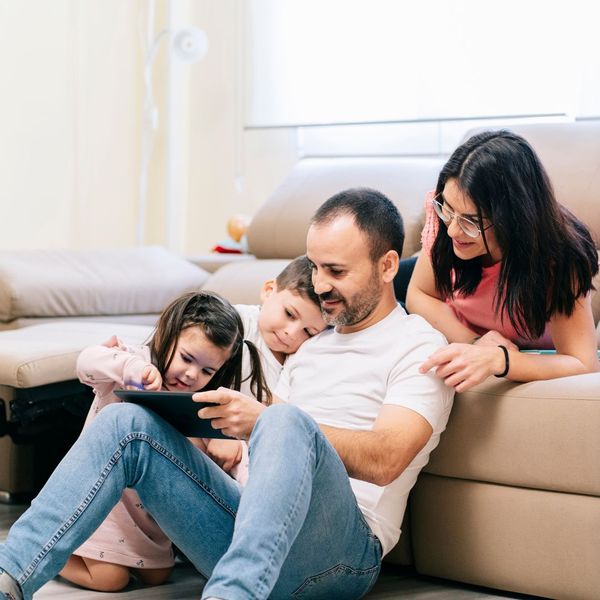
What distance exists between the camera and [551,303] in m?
1.75

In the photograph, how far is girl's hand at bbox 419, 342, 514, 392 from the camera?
5.27ft

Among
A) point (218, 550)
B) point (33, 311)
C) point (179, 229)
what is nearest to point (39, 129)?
point (179, 229)

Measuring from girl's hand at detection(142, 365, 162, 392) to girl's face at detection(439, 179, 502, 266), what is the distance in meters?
0.57

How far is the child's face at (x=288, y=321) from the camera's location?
1.89m

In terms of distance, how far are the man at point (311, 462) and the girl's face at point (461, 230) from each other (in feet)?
0.36

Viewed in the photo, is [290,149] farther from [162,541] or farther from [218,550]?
[218,550]

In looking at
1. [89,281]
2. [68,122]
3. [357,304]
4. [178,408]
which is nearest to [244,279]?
[89,281]

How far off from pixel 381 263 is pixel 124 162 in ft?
10.2

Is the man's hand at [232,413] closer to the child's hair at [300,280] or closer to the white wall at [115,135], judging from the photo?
the child's hair at [300,280]

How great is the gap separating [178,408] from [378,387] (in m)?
0.37

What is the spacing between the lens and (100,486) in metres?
1.51

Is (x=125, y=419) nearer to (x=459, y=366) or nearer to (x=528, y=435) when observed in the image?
(x=459, y=366)

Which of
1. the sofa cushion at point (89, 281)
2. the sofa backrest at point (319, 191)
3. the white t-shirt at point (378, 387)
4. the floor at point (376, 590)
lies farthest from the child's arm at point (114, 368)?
the sofa backrest at point (319, 191)

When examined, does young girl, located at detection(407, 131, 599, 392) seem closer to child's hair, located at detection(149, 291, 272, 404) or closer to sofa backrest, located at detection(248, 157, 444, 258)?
child's hair, located at detection(149, 291, 272, 404)
